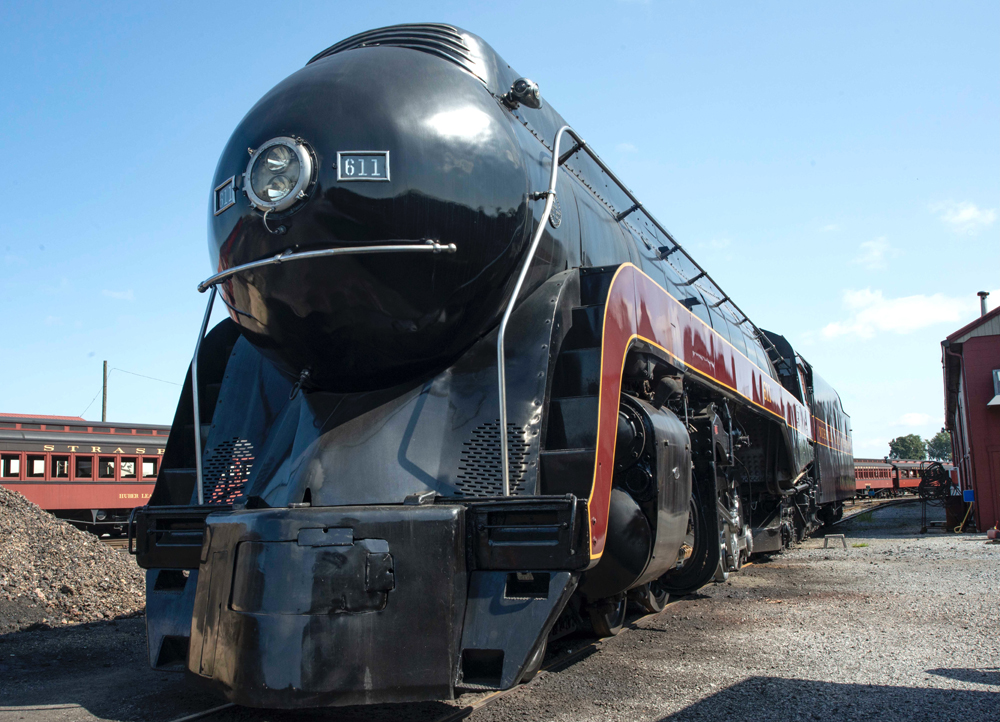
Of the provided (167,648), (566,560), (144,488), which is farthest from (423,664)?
(144,488)

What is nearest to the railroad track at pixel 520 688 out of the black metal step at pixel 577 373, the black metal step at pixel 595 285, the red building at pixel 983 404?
the black metal step at pixel 577 373

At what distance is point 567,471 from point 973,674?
2883mm

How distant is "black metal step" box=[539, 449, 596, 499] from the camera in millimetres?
3506

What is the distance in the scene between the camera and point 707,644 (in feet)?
17.1

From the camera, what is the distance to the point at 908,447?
397ft

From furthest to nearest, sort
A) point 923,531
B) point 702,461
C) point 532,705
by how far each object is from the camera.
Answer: point 923,531
point 702,461
point 532,705

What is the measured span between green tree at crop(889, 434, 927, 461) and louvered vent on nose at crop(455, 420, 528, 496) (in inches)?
5131

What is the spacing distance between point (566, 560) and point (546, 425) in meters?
0.75

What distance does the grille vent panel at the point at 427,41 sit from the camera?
419cm

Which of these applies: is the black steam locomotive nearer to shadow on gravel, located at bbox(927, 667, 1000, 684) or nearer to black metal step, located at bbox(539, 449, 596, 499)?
black metal step, located at bbox(539, 449, 596, 499)

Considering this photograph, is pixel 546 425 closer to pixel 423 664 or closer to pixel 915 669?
pixel 423 664

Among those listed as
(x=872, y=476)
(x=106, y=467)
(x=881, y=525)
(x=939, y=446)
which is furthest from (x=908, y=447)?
(x=106, y=467)

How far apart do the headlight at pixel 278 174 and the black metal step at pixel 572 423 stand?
154 cm

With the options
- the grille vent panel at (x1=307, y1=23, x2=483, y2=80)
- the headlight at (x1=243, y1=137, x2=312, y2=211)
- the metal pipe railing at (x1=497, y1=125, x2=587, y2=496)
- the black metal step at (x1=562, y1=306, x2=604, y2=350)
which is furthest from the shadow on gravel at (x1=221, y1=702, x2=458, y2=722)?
the grille vent panel at (x1=307, y1=23, x2=483, y2=80)
